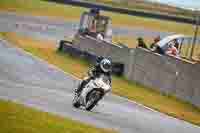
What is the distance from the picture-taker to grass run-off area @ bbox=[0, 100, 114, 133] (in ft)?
34.2

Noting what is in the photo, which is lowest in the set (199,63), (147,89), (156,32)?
(156,32)

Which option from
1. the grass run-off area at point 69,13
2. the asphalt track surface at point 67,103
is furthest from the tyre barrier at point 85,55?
the grass run-off area at point 69,13

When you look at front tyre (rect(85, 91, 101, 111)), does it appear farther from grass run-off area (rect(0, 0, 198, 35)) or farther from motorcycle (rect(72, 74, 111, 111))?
grass run-off area (rect(0, 0, 198, 35))

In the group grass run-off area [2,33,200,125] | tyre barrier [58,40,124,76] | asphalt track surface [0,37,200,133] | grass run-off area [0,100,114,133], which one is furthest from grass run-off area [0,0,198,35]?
grass run-off area [0,100,114,133]

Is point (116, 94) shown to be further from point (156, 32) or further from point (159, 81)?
point (156, 32)

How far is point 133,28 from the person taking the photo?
7062 centimetres

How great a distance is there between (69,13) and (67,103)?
187 ft

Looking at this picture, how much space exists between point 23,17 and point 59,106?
46794mm

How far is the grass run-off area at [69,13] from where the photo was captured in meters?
67.3

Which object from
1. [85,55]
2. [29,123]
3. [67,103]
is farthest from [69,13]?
[29,123]

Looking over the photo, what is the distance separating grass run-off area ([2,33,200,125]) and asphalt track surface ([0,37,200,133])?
71 centimetres

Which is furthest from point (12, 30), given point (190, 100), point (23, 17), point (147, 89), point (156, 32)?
point (190, 100)

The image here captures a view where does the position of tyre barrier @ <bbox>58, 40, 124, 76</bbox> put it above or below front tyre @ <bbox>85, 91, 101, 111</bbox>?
below

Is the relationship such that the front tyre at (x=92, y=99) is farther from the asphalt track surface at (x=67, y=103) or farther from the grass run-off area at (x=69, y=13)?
the grass run-off area at (x=69, y=13)
